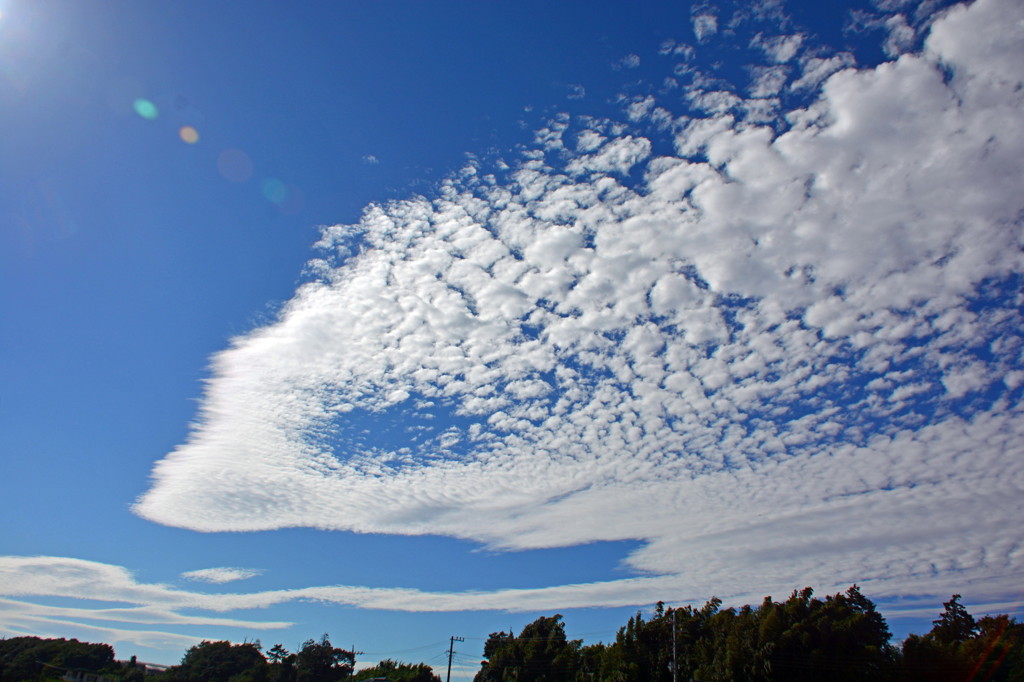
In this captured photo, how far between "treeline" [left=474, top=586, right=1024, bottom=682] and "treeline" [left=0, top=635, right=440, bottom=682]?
172 feet

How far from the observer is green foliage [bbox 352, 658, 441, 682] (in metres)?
83.4

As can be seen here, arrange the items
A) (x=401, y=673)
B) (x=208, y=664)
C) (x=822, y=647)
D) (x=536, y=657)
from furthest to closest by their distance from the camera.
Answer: (x=208, y=664)
(x=401, y=673)
(x=536, y=657)
(x=822, y=647)

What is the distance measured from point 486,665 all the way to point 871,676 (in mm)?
49007

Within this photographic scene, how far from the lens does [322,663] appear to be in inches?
3735

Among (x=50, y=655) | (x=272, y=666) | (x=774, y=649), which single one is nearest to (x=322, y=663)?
(x=272, y=666)

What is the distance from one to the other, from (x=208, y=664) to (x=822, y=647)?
101 m

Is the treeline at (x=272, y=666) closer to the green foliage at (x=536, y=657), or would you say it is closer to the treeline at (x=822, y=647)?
the green foliage at (x=536, y=657)

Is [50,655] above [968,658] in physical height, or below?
below

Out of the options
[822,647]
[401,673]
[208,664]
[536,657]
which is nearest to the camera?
[822,647]

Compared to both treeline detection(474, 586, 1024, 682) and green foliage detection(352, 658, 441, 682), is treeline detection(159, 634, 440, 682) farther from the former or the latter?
treeline detection(474, 586, 1024, 682)

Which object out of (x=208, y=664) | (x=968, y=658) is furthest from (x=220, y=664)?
(x=968, y=658)

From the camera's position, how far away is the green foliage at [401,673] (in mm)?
83375

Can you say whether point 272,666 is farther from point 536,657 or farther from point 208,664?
point 536,657

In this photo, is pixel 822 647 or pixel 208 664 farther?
pixel 208 664
